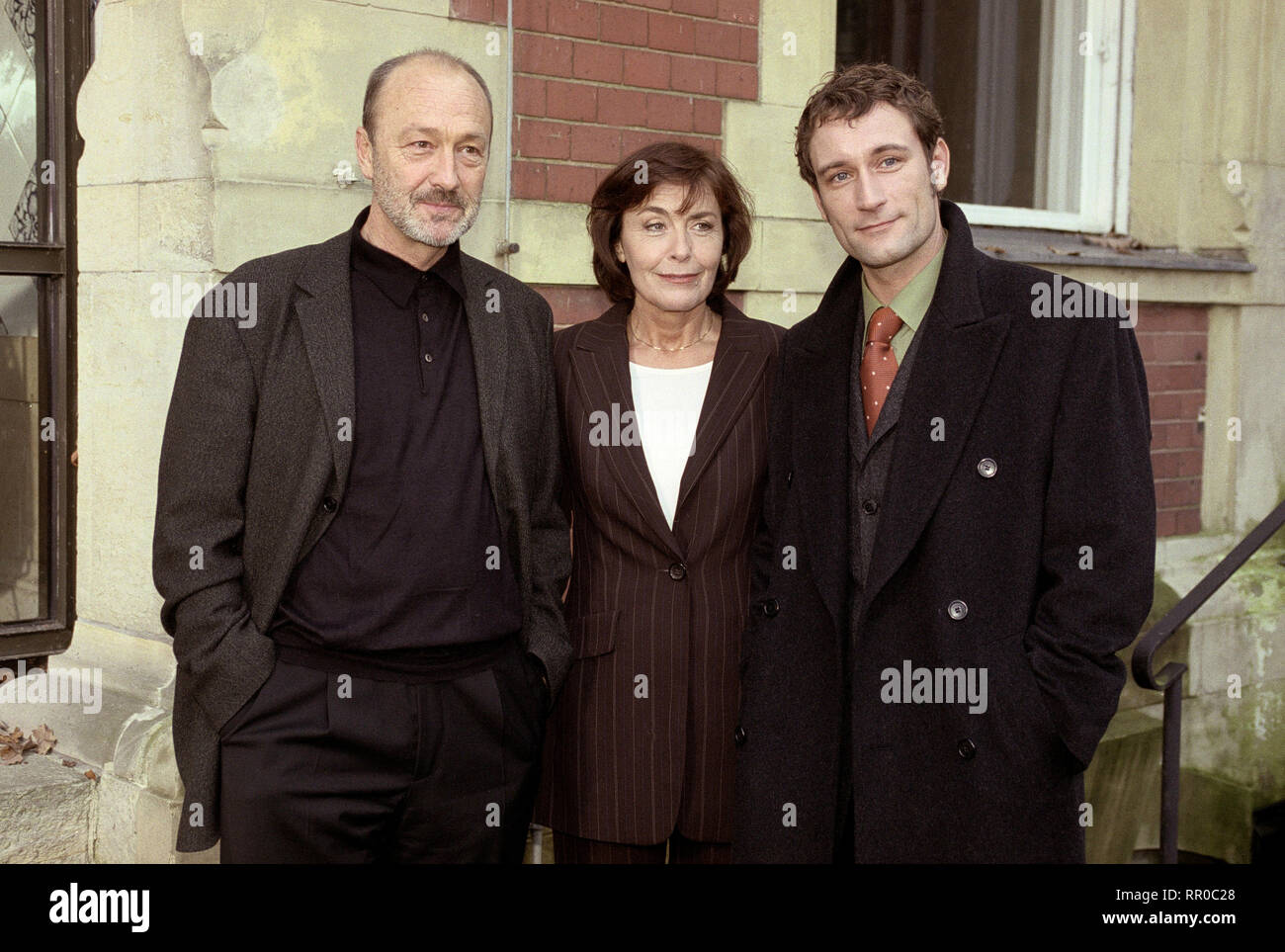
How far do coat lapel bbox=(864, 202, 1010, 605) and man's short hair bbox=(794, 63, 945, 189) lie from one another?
0.38 metres

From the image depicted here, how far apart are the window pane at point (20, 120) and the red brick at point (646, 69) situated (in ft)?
6.00

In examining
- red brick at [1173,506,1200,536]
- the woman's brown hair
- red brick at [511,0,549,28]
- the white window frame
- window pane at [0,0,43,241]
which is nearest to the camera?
the woman's brown hair

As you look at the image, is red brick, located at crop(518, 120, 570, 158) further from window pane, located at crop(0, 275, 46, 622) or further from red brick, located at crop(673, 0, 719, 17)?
window pane, located at crop(0, 275, 46, 622)

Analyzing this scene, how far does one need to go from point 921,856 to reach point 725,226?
1554 mm

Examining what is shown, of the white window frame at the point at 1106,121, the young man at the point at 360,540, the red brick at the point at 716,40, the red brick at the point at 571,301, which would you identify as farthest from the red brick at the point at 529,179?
the white window frame at the point at 1106,121

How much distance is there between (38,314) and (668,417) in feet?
6.85

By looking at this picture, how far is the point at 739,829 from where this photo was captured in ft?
10.2

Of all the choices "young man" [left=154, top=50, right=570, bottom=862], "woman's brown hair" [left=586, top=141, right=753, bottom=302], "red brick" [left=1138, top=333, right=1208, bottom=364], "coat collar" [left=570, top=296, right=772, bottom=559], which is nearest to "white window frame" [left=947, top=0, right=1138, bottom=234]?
"red brick" [left=1138, top=333, right=1208, bottom=364]

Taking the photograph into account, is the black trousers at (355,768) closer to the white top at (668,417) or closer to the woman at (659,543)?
the woman at (659,543)

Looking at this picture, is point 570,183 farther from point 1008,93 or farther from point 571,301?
point 1008,93

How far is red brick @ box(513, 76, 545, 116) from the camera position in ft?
14.8

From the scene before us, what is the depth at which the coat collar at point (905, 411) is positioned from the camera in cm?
281

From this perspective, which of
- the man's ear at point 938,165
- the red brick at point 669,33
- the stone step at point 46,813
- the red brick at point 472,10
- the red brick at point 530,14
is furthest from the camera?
the red brick at point 669,33

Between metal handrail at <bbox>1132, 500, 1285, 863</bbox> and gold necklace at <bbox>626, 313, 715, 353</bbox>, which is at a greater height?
gold necklace at <bbox>626, 313, 715, 353</bbox>
